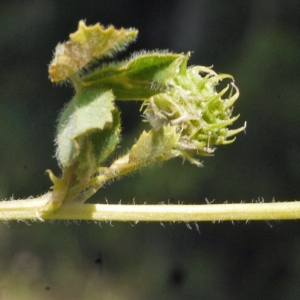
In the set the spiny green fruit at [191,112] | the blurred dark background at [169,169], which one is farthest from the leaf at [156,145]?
the blurred dark background at [169,169]

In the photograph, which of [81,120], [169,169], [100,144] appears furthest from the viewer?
[169,169]

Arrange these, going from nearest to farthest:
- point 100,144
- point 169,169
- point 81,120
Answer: point 81,120 → point 100,144 → point 169,169

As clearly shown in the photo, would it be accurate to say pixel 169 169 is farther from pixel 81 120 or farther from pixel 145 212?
pixel 81 120

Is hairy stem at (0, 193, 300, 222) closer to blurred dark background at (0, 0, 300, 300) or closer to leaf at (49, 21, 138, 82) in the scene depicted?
leaf at (49, 21, 138, 82)

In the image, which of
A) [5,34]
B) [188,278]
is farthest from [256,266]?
[5,34]

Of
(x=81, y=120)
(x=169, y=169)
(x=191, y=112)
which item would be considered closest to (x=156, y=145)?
(x=191, y=112)

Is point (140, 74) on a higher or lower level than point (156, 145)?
higher

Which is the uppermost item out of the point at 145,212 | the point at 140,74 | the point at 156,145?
the point at 140,74

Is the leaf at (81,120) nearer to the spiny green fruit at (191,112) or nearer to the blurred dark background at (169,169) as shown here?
the spiny green fruit at (191,112)
